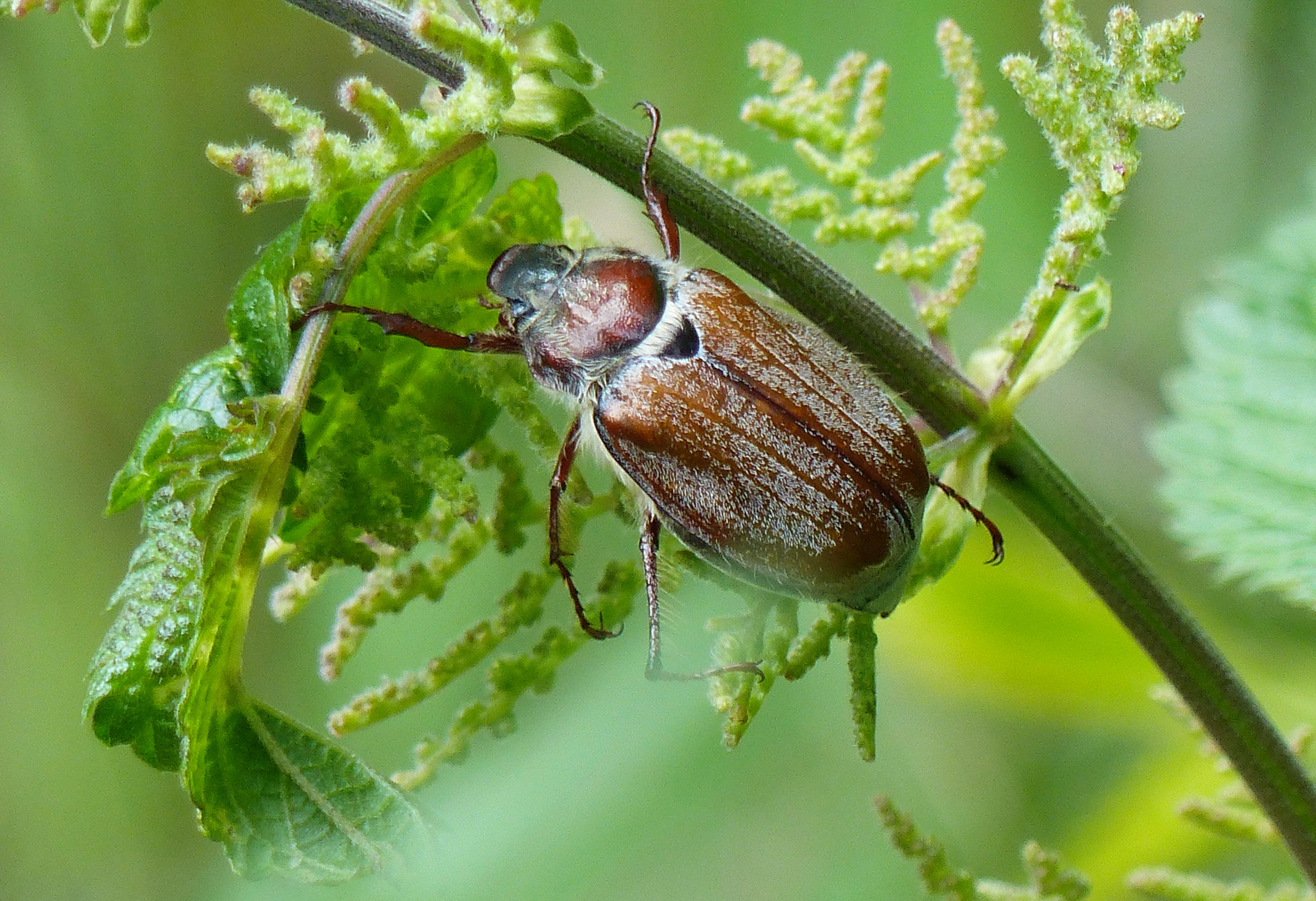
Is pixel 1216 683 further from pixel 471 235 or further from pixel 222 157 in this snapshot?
pixel 222 157

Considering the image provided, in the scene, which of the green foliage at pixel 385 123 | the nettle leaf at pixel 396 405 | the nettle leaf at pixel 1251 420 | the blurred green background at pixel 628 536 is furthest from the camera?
the blurred green background at pixel 628 536

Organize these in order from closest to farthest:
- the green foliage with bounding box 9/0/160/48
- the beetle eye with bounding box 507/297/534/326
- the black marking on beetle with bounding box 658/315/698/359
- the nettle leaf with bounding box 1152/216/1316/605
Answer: the green foliage with bounding box 9/0/160/48 < the beetle eye with bounding box 507/297/534/326 < the black marking on beetle with bounding box 658/315/698/359 < the nettle leaf with bounding box 1152/216/1316/605

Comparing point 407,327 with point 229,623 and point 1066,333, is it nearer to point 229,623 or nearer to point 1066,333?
point 229,623

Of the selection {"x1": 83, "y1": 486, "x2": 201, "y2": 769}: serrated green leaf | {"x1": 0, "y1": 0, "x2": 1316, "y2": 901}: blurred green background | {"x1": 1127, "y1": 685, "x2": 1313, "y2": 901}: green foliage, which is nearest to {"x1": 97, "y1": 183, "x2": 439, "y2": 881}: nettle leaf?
{"x1": 83, "y1": 486, "x2": 201, "y2": 769}: serrated green leaf

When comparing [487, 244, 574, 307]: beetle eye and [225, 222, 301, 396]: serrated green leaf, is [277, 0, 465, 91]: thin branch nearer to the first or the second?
[225, 222, 301, 396]: serrated green leaf

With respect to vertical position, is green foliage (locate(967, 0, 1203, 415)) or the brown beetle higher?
green foliage (locate(967, 0, 1203, 415))

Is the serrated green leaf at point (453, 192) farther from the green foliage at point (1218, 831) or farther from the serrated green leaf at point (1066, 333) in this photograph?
the green foliage at point (1218, 831)

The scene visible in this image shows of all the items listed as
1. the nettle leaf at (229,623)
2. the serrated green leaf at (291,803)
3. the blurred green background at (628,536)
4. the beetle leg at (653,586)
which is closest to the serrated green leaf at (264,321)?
the nettle leaf at (229,623)

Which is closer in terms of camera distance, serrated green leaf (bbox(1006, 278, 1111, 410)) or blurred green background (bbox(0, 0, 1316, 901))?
serrated green leaf (bbox(1006, 278, 1111, 410))
